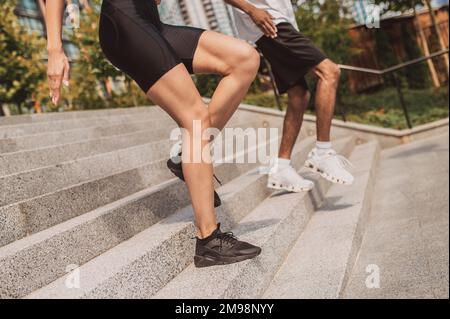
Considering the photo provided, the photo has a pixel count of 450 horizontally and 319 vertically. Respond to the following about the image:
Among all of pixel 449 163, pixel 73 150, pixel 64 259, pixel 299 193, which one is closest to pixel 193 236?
pixel 64 259

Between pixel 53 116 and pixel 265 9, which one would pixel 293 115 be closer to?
pixel 265 9

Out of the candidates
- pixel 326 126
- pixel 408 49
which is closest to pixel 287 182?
pixel 326 126

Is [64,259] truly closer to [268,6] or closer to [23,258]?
[23,258]

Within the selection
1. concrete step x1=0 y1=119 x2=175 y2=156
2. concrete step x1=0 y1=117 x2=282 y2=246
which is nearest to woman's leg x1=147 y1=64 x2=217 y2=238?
concrete step x1=0 y1=117 x2=282 y2=246

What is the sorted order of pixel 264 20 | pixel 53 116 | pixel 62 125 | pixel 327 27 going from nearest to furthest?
pixel 264 20
pixel 62 125
pixel 53 116
pixel 327 27

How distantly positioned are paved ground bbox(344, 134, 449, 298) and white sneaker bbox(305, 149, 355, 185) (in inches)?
18.7

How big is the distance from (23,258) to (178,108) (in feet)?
2.67

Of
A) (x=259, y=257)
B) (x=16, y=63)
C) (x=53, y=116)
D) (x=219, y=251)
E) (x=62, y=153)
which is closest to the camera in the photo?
(x=219, y=251)

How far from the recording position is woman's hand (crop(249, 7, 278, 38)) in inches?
116

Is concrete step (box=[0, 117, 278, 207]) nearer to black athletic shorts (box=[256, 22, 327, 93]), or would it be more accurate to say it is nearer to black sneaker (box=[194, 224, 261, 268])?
black sneaker (box=[194, 224, 261, 268])

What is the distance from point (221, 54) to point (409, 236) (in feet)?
6.57

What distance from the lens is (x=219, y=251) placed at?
76.2 inches

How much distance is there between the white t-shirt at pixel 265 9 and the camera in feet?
9.96

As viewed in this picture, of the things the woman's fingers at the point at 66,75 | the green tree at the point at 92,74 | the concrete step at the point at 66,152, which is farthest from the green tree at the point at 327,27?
the woman's fingers at the point at 66,75
